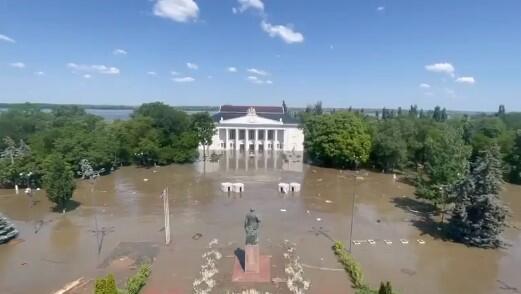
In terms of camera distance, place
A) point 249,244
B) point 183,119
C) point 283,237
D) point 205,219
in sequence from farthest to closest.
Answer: point 183,119, point 205,219, point 283,237, point 249,244

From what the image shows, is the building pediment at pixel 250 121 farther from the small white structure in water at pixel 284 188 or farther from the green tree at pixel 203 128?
the small white structure in water at pixel 284 188

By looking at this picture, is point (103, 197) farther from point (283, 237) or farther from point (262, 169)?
point (262, 169)

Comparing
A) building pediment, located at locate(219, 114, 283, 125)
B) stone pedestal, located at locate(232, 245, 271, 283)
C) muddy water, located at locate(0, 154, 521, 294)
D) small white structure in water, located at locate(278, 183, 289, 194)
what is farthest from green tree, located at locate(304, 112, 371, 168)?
stone pedestal, located at locate(232, 245, 271, 283)

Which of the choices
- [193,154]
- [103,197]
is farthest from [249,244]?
[193,154]

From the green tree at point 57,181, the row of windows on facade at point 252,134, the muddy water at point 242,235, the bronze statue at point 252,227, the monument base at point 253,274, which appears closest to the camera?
the bronze statue at point 252,227

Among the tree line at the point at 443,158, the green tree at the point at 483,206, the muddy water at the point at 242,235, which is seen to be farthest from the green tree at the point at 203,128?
the green tree at the point at 483,206

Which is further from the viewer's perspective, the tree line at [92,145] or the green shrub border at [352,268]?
the tree line at [92,145]

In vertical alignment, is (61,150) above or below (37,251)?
above
